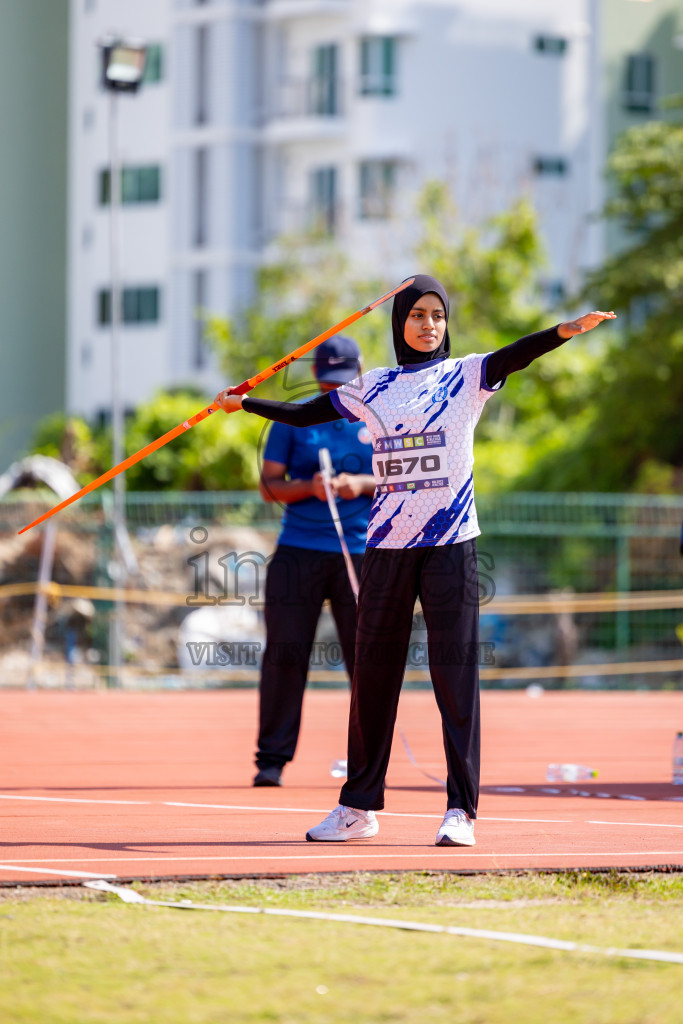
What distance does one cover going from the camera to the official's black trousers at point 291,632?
747 centimetres

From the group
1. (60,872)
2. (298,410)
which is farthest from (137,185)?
(60,872)

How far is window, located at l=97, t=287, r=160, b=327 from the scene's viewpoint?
41.6m

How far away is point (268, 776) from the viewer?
7.55 metres

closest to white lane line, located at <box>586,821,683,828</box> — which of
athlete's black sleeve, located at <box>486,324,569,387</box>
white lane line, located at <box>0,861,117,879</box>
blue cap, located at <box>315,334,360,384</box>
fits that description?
athlete's black sleeve, located at <box>486,324,569,387</box>

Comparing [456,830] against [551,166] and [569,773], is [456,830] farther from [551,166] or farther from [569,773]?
[551,166]

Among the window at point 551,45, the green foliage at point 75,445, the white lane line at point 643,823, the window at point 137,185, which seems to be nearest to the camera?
the white lane line at point 643,823

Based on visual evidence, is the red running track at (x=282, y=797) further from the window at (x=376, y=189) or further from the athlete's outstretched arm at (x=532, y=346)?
the window at (x=376, y=189)

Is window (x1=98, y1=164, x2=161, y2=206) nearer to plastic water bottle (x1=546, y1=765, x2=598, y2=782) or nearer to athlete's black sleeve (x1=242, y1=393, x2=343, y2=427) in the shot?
plastic water bottle (x1=546, y1=765, x2=598, y2=782)

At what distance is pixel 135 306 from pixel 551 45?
12494mm

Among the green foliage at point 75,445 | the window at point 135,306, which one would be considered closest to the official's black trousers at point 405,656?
the green foliage at point 75,445

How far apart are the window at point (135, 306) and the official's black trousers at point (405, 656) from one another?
3652 cm

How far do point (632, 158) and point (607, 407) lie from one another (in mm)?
4215

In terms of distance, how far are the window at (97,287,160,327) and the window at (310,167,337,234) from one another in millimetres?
4740

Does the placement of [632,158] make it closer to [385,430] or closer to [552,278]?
[552,278]
